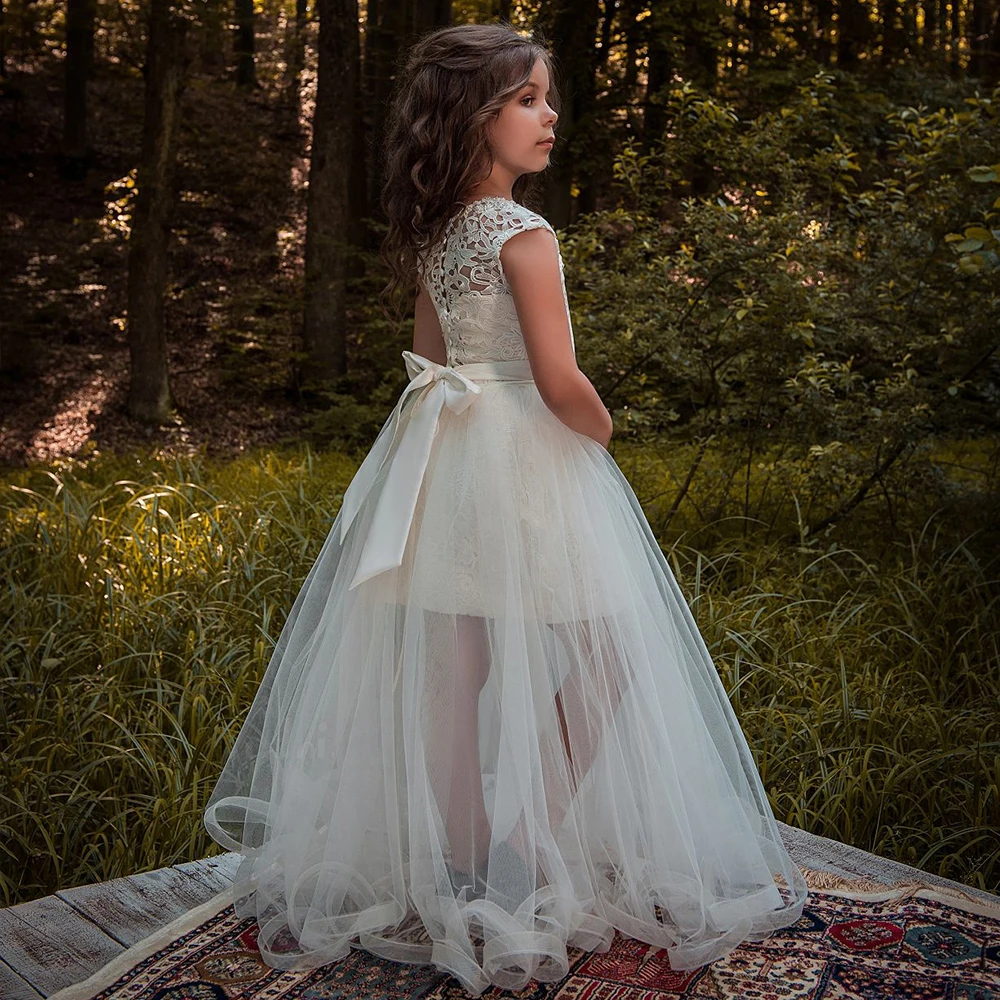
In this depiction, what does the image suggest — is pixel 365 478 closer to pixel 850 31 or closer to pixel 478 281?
pixel 478 281

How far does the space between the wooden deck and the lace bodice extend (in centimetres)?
134

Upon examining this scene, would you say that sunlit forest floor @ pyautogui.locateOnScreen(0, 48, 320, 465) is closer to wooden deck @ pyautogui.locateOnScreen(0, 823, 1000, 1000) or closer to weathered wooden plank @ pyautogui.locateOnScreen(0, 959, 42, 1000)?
wooden deck @ pyautogui.locateOnScreen(0, 823, 1000, 1000)

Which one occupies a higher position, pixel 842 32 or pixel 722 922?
pixel 842 32

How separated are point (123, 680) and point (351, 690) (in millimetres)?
1704

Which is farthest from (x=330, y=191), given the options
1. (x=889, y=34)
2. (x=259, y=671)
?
(x=889, y=34)

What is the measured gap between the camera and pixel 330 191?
8.94 m

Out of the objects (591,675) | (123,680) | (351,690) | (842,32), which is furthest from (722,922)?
(842,32)

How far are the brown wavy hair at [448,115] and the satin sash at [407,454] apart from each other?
0.29 meters

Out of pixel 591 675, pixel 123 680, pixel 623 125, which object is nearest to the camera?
pixel 591 675

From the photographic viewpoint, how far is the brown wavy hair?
226 cm

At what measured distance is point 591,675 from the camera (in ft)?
7.50

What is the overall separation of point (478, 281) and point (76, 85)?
14529mm

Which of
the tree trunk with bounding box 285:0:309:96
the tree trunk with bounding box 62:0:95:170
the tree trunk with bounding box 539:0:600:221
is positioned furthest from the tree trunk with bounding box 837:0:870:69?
the tree trunk with bounding box 285:0:309:96

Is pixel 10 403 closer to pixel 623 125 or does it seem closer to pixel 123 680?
pixel 623 125
